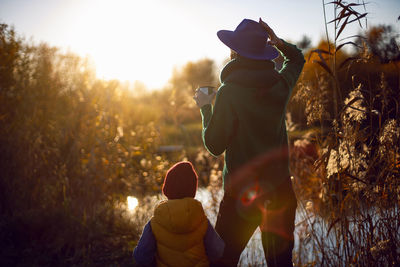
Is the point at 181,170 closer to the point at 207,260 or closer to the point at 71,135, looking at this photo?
the point at 207,260

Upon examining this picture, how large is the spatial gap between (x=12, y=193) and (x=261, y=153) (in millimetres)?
3792

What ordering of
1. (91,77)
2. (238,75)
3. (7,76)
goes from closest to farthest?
(238,75) < (7,76) < (91,77)

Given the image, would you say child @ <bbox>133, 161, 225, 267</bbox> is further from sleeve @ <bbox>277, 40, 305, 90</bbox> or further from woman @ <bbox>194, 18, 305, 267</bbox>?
sleeve @ <bbox>277, 40, 305, 90</bbox>

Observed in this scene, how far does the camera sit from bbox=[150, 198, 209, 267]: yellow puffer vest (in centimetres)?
189

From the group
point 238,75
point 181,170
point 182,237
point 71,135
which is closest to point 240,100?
point 238,75

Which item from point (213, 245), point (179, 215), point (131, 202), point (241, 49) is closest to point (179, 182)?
point (179, 215)

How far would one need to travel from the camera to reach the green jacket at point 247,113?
1.83 meters

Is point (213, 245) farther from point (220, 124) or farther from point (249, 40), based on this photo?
point (249, 40)

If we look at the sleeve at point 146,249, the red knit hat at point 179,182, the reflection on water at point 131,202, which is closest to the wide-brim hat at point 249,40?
the red knit hat at point 179,182

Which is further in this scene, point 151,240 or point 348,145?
point 348,145

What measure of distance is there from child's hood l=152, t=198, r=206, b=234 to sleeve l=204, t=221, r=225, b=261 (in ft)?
0.28

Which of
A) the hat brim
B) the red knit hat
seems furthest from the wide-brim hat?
the red knit hat

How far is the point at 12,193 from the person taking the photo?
4461 millimetres

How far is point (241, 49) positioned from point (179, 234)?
1063 millimetres
